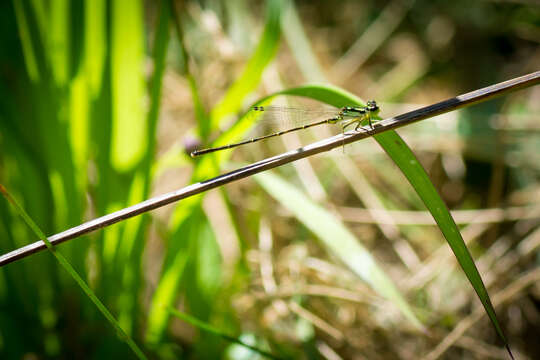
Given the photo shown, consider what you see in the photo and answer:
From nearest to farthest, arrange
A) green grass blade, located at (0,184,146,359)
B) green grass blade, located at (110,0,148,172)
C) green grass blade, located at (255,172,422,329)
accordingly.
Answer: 1. green grass blade, located at (0,184,146,359)
2. green grass blade, located at (255,172,422,329)
3. green grass blade, located at (110,0,148,172)

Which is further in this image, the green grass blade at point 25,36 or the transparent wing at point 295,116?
the transparent wing at point 295,116

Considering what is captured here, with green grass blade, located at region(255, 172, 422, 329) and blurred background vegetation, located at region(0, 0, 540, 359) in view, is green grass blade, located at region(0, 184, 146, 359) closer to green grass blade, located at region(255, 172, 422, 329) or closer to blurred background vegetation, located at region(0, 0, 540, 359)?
blurred background vegetation, located at region(0, 0, 540, 359)

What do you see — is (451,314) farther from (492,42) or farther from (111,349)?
(492,42)

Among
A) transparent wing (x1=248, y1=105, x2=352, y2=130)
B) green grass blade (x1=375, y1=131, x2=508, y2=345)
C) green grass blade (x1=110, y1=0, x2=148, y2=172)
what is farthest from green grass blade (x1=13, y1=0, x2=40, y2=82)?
green grass blade (x1=375, y1=131, x2=508, y2=345)

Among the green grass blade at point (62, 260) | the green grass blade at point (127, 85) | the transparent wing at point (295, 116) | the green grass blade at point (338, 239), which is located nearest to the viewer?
the green grass blade at point (62, 260)

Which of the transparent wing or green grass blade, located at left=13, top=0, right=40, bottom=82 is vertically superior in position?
the transparent wing

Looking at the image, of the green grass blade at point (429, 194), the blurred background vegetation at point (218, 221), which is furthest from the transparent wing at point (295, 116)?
the green grass blade at point (429, 194)

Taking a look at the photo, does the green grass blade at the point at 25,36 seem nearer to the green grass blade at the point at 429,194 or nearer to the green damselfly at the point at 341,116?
the green damselfly at the point at 341,116

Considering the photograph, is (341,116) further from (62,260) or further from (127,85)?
(62,260)
